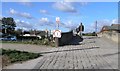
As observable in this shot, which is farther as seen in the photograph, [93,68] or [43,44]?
[43,44]

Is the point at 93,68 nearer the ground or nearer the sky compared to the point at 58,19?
nearer the ground

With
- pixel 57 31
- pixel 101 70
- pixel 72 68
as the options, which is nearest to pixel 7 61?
pixel 72 68

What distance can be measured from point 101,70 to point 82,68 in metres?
0.82

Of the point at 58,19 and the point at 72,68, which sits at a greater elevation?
the point at 58,19

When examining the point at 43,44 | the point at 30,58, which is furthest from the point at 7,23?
the point at 30,58

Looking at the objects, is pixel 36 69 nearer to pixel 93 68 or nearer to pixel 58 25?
pixel 93 68

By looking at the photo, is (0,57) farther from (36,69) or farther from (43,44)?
(43,44)

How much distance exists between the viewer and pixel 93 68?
484 inches

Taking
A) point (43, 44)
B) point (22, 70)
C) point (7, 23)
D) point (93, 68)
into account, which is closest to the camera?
point (22, 70)

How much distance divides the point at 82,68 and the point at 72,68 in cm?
42

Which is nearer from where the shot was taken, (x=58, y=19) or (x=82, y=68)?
(x=82, y=68)

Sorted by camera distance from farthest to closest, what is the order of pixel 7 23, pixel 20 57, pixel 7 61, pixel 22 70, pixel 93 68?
pixel 7 23
pixel 20 57
pixel 7 61
pixel 93 68
pixel 22 70

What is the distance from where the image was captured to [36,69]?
11.8 m

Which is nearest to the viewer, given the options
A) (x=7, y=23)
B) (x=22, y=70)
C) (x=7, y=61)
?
(x=22, y=70)
